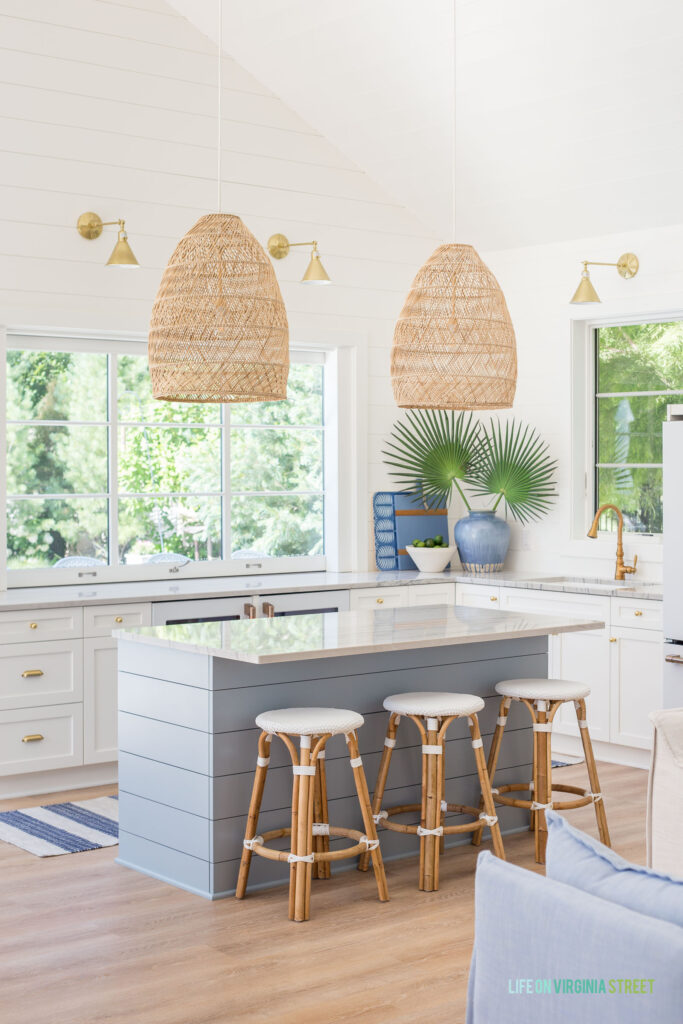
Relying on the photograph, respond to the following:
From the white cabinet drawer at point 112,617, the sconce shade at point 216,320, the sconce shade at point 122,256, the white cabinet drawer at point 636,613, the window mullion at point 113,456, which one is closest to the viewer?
the sconce shade at point 216,320

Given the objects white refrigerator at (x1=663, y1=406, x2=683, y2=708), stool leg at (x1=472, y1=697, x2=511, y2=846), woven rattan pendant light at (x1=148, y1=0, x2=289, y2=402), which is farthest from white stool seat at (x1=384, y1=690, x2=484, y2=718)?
white refrigerator at (x1=663, y1=406, x2=683, y2=708)

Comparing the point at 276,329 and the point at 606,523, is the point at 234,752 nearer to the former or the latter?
the point at 276,329

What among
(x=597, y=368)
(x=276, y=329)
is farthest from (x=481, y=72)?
(x=276, y=329)

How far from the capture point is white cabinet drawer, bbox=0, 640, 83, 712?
5.31 metres

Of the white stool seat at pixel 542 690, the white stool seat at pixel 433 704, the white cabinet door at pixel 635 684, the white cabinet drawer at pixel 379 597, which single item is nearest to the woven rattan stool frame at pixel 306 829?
the white stool seat at pixel 433 704

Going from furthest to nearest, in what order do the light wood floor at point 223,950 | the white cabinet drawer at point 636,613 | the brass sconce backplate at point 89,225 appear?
the brass sconce backplate at point 89,225 → the white cabinet drawer at point 636,613 → the light wood floor at point 223,950

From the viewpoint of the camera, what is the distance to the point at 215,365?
11.8 feet

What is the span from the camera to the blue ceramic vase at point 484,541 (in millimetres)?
6898

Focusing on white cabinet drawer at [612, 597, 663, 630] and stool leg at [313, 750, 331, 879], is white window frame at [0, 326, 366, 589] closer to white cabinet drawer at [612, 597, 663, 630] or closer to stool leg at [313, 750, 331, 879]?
white cabinet drawer at [612, 597, 663, 630]

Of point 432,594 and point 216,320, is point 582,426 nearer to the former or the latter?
point 432,594

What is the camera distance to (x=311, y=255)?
22.2 ft

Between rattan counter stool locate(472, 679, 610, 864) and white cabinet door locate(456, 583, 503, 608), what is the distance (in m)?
1.98

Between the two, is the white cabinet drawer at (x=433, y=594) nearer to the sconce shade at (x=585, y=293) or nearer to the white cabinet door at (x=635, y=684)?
the white cabinet door at (x=635, y=684)

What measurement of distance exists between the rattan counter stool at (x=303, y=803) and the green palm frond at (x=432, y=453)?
3158 mm
